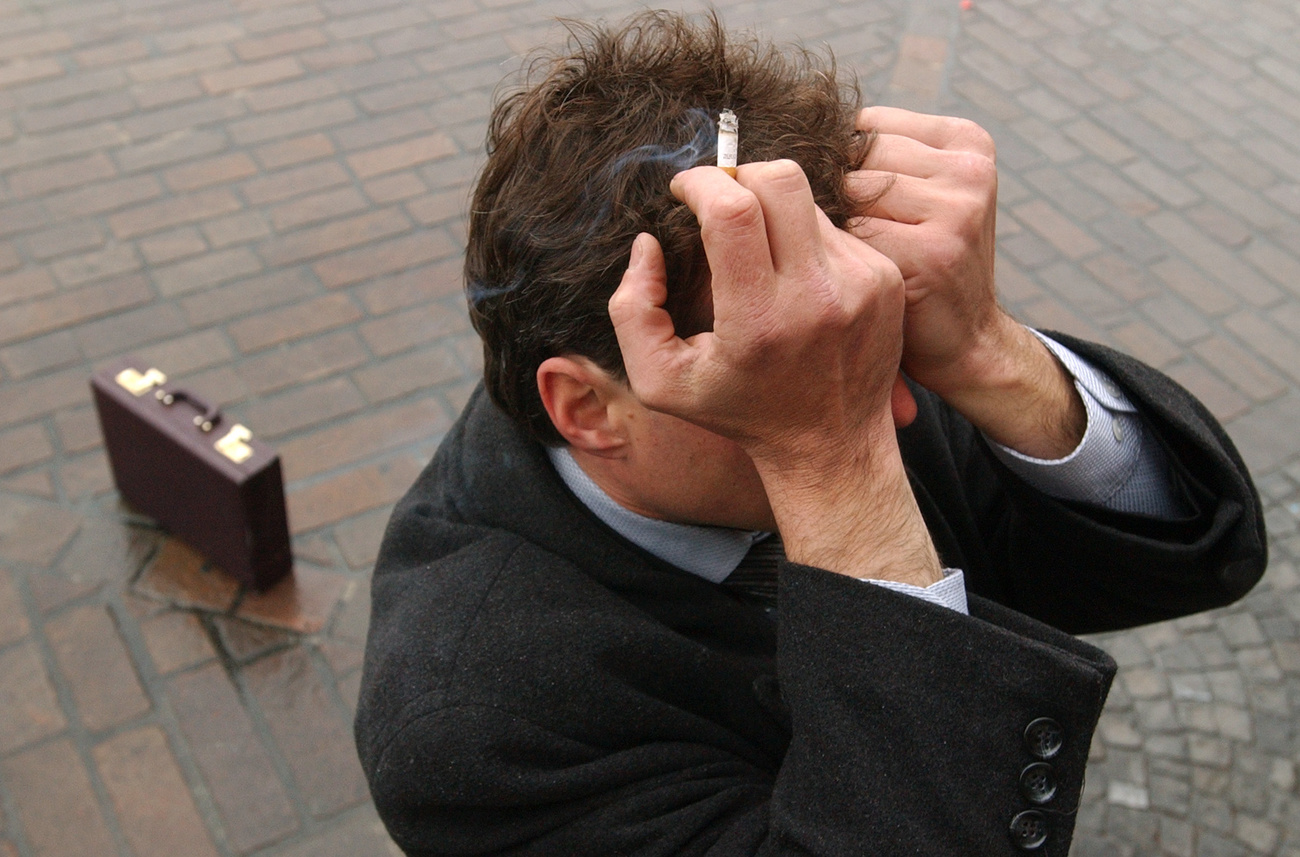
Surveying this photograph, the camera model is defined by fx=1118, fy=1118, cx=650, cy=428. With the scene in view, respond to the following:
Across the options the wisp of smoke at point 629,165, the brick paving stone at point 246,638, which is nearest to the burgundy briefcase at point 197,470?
the brick paving stone at point 246,638

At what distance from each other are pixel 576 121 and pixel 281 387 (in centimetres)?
278

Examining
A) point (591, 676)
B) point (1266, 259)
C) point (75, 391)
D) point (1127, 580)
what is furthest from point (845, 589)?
point (1266, 259)

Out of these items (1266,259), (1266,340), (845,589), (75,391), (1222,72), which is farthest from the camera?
(1222,72)

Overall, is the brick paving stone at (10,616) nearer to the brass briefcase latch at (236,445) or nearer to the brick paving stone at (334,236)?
the brass briefcase latch at (236,445)

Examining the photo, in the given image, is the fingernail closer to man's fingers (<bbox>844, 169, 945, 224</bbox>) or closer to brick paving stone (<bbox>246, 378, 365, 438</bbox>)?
man's fingers (<bbox>844, 169, 945, 224</bbox>)

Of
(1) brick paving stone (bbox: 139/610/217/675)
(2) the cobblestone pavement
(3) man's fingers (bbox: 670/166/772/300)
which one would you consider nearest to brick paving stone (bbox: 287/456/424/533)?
(2) the cobblestone pavement

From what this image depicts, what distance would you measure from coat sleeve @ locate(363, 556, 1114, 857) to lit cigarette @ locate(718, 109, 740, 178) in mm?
489

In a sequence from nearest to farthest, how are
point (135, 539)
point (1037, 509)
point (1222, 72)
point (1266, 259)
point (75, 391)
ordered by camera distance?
point (1037, 509)
point (135, 539)
point (75, 391)
point (1266, 259)
point (1222, 72)

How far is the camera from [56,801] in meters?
2.89

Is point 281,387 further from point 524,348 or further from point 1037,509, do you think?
point 1037,509

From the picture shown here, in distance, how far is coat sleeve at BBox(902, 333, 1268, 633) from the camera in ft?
5.48

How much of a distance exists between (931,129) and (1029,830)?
98cm

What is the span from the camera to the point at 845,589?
4.35 ft

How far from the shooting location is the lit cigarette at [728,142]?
131 cm
